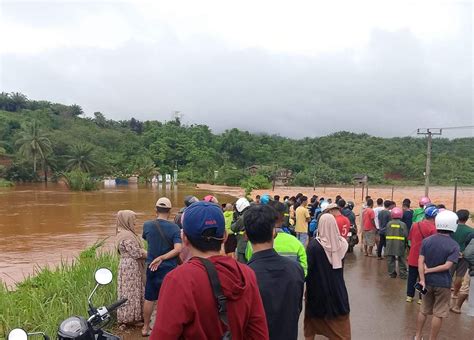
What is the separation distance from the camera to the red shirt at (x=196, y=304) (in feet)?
5.25

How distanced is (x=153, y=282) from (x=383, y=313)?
332cm

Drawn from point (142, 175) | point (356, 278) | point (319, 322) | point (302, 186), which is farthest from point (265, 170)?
point (319, 322)

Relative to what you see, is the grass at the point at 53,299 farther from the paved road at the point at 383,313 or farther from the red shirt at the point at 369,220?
the red shirt at the point at 369,220

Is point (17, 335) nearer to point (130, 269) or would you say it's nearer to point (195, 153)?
point (130, 269)

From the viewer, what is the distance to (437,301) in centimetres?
440

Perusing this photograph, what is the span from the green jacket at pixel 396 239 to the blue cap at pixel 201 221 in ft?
21.3


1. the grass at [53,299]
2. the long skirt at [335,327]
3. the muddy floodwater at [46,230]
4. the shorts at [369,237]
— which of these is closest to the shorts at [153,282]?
the grass at [53,299]

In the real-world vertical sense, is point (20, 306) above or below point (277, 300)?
below

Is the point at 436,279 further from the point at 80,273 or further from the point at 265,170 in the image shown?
the point at 265,170

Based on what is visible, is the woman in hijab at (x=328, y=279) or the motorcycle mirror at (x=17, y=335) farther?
the woman in hijab at (x=328, y=279)

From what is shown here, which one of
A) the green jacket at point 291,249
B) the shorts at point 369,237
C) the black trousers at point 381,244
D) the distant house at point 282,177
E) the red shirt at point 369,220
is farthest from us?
the distant house at point 282,177

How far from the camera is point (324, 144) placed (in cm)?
8256

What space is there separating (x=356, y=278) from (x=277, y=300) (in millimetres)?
5619

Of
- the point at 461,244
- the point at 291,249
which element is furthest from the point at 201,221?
the point at 461,244
